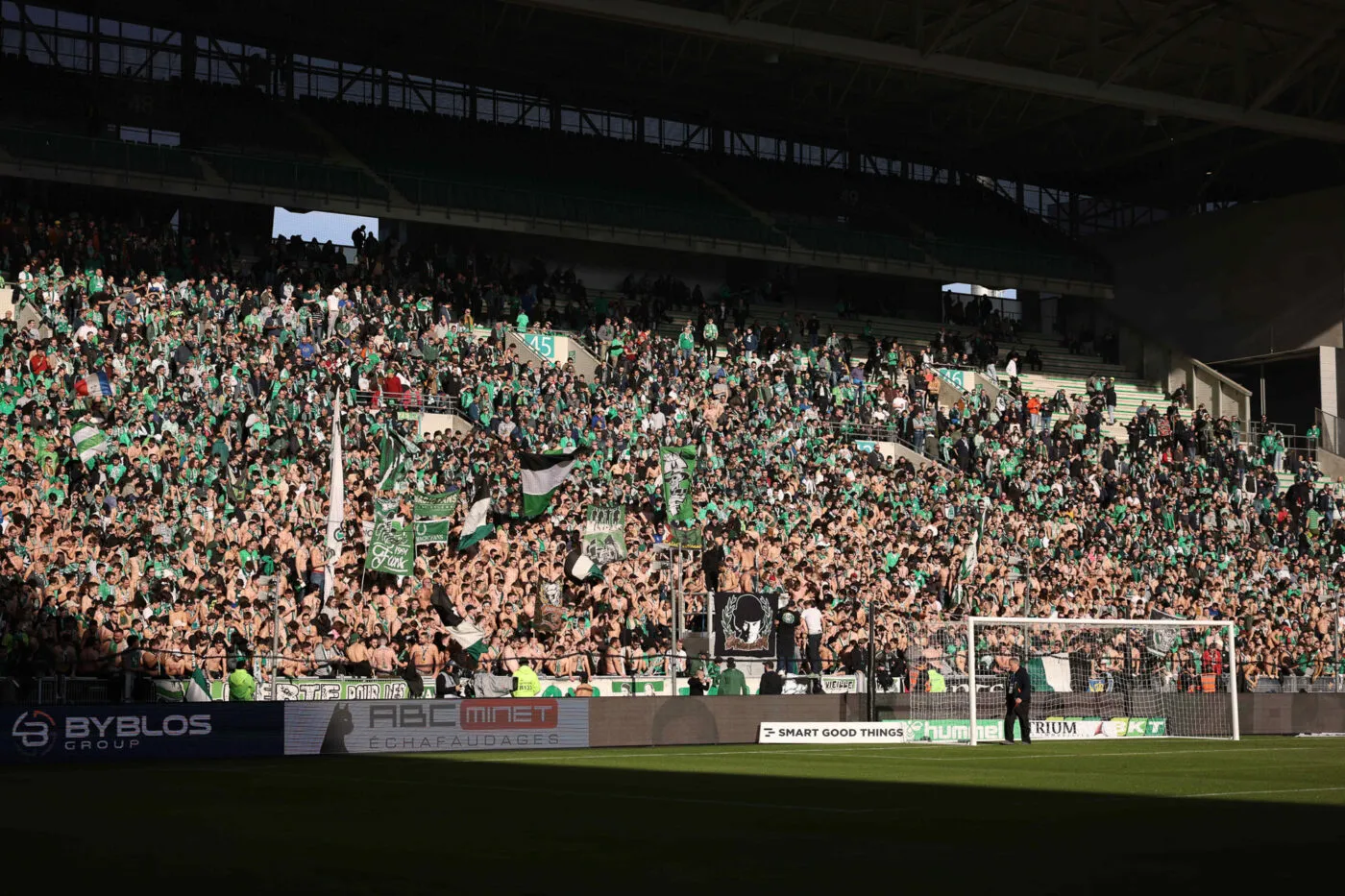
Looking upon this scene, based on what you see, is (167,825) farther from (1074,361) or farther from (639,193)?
(1074,361)

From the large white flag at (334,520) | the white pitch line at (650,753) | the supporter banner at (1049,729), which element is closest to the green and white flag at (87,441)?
the large white flag at (334,520)

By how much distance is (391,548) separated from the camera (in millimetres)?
28797

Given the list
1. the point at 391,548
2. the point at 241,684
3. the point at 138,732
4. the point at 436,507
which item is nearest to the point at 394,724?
the point at 241,684

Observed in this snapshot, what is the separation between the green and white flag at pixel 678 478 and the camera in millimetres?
34406

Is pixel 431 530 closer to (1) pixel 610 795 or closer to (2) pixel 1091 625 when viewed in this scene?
(2) pixel 1091 625

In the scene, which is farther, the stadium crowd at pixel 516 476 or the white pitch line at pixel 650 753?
the stadium crowd at pixel 516 476

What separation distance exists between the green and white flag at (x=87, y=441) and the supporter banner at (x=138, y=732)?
780 centimetres

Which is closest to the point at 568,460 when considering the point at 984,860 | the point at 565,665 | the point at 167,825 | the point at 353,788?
the point at 565,665

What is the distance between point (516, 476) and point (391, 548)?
6095 mm

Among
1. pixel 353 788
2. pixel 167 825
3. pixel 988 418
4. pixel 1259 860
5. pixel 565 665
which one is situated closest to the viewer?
pixel 1259 860

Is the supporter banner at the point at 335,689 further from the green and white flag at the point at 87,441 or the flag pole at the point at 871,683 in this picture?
the flag pole at the point at 871,683

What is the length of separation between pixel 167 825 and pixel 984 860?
271 inches

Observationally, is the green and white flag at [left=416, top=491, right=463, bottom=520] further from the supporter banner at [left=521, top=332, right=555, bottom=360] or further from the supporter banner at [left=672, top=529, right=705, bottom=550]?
the supporter banner at [left=521, top=332, right=555, bottom=360]

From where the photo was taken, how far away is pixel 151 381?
3294 cm
